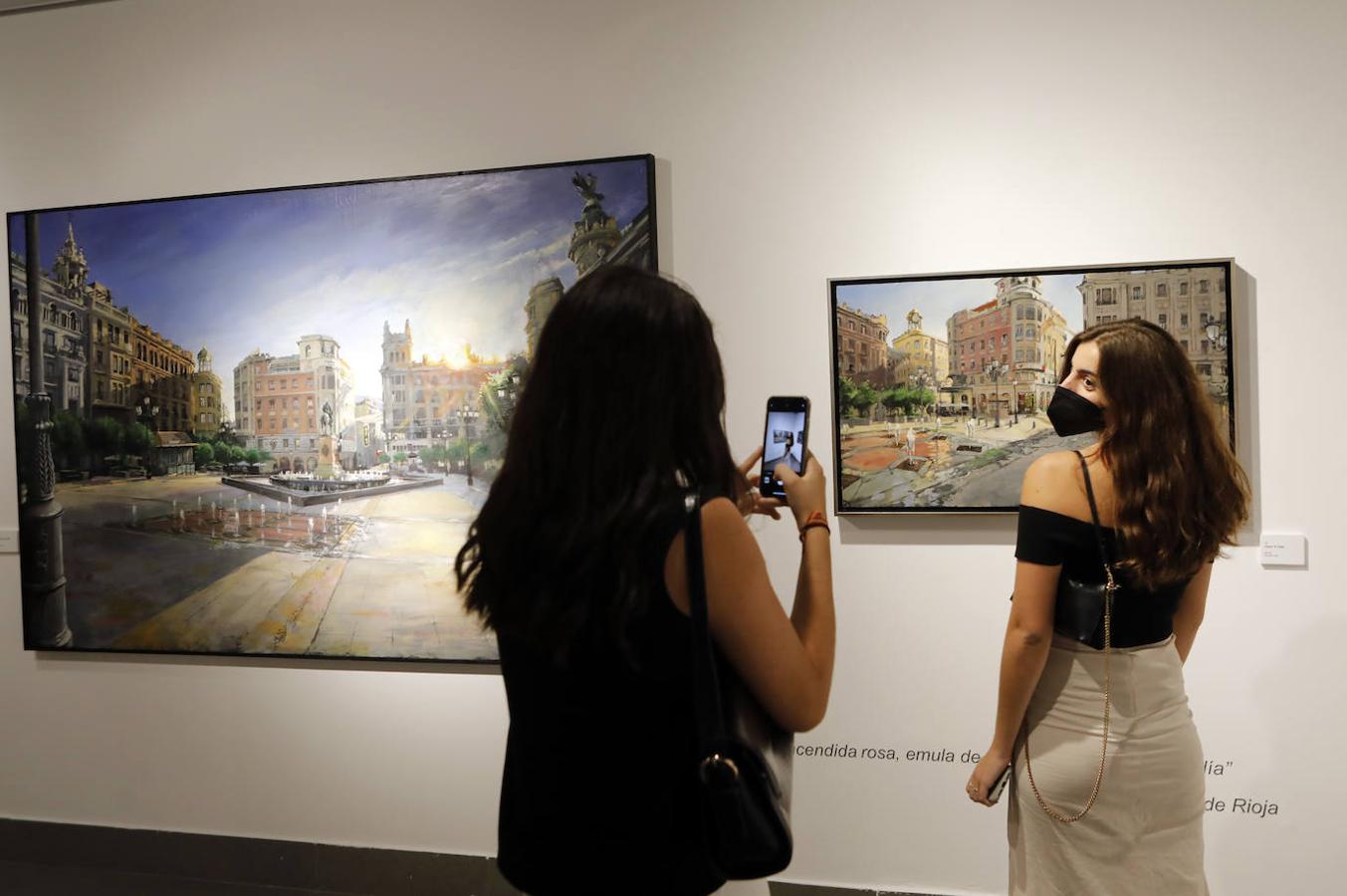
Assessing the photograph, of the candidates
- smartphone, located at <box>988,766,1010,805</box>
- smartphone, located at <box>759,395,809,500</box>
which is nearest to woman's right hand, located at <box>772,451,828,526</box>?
smartphone, located at <box>759,395,809,500</box>

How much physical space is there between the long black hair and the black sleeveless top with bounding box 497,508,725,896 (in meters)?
0.06

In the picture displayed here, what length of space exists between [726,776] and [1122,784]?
109 cm

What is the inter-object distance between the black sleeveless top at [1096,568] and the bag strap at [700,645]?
1002mm

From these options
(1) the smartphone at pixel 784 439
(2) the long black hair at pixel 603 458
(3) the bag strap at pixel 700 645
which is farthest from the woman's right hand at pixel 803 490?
(3) the bag strap at pixel 700 645

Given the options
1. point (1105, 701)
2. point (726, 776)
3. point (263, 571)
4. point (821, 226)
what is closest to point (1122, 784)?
point (1105, 701)

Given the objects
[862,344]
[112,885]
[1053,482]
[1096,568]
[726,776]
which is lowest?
[112,885]

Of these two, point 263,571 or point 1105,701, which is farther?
point 263,571

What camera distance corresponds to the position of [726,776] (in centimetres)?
133

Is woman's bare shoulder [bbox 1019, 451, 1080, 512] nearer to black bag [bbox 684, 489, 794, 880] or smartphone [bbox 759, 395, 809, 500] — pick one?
smartphone [bbox 759, 395, 809, 500]

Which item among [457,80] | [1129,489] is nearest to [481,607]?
[1129,489]

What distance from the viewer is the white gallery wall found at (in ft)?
9.62

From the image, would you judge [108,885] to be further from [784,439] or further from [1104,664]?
[1104,664]

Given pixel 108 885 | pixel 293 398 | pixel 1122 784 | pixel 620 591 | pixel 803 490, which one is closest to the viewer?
pixel 620 591

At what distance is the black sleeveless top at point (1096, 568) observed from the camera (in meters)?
2.02
